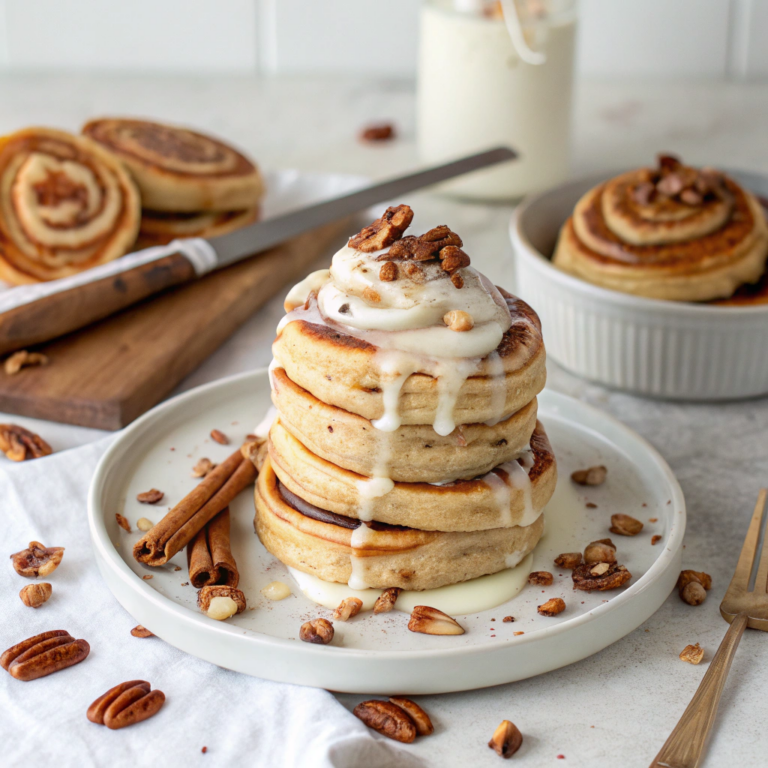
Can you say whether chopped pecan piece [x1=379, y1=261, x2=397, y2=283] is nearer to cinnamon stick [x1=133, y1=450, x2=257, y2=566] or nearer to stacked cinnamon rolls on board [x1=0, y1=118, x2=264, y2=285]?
cinnamon stick [x1=133, y1=450, x2=257, y2=566]

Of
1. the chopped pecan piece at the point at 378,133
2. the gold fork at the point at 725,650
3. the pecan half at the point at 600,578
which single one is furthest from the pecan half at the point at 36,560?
the chopped pecan piece at the point at 378,133

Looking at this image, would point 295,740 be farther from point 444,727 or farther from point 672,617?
point 672,617

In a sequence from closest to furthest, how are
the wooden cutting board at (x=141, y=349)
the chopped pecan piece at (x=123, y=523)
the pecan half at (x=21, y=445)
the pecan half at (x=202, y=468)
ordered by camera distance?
1. the chopped pecan piece at (x=123, y=523)
2. the pecan half at (x=202, y=468)
3. the pecan half at (x=21, y=445)
4. the wooden cutting board at (x=141, y=349)

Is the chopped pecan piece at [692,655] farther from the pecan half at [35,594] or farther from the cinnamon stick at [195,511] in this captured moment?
the pecan half at [35,594]

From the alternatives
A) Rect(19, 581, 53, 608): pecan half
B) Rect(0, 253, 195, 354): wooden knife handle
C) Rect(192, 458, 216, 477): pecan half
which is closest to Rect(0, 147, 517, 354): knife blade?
Rect(0, 253, 195, 354): wooden knife handle

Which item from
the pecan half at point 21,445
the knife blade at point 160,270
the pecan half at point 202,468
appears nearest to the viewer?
the pecan half at point 202,468

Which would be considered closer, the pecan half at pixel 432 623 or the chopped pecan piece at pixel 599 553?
the pecan half at pixel 432 623
